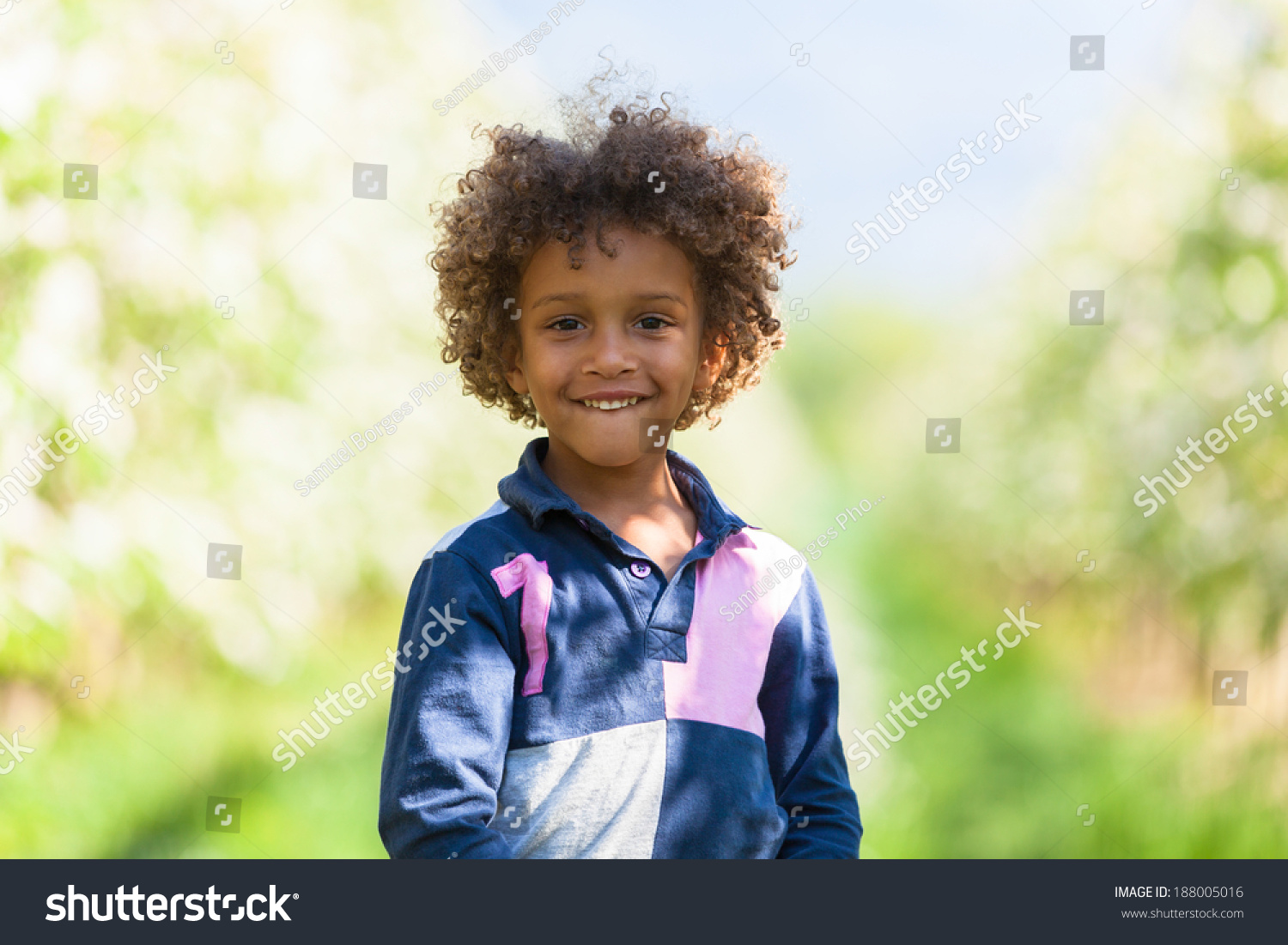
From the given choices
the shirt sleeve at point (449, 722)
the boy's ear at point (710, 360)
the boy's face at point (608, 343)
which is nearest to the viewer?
the shirt sleeve at point (449, 722)

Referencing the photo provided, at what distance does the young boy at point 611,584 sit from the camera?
1.37 m

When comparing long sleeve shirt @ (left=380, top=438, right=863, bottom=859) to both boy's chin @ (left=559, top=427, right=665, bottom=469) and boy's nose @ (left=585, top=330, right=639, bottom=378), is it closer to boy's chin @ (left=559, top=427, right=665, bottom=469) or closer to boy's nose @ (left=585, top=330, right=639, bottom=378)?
boy's chin @ (left=559, top=427, right=665, bottom=469)

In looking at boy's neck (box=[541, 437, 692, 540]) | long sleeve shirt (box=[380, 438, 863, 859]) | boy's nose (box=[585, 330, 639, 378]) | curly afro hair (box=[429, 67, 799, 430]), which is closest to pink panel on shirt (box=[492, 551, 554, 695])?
long sleeve shirt (box=[380, 438, 863, 859])

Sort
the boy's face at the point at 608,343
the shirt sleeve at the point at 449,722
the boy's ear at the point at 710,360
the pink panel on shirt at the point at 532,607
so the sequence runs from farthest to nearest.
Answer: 1. the boy's ear at the point at 710,360
2. the boy's face at the point at 608,343
3. the pink panel on shirt at the point at 532,607
4. the shirt sleeve at the point at 449,722

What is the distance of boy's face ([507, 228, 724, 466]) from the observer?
1502 millimetres

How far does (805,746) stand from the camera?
5.19 feet

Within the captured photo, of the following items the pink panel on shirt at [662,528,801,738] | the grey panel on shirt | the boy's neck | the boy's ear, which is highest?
the boy's ear

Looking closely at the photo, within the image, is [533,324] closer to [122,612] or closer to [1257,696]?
[122,612]

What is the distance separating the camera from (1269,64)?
11.3 feet

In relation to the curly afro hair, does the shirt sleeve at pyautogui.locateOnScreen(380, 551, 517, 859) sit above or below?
below

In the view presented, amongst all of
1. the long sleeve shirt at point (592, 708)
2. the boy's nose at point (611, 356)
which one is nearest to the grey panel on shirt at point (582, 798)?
the long sleeve shirt at point (592, 708)

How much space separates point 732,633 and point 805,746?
0.66 feet

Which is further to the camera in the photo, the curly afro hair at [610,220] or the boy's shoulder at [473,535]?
Answer: the curly afro hair at [610,220]

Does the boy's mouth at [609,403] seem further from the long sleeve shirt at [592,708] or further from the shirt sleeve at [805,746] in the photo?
the shirt sleeve at [805,746]
